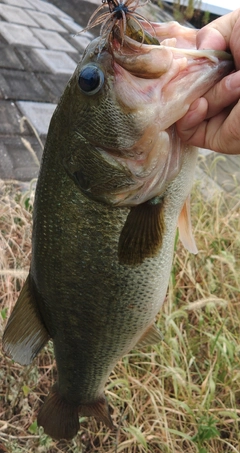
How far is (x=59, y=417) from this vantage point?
150 centimetres

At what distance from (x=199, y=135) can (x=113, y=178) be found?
0.78 ft

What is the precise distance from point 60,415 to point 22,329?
1.15 ft

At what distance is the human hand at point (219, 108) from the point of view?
1061 mm

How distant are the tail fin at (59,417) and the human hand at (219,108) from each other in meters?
0.91

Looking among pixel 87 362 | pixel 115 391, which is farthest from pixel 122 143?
pixel 115 391

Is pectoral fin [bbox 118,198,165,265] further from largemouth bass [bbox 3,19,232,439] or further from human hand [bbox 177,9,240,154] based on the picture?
human hand [bbox 177,9,240,154]

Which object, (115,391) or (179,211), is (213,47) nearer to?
(179,211)

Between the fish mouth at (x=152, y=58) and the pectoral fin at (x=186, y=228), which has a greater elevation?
the fish mouth at (x=152, y=58)

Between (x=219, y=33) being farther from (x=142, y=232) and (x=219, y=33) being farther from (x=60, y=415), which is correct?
(x=60, y=415)

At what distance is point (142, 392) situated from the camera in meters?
2.12

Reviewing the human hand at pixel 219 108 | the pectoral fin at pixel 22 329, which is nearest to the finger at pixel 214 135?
the human hand at pixel 219 108

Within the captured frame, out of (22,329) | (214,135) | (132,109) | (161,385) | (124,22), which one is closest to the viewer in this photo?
(124,22)

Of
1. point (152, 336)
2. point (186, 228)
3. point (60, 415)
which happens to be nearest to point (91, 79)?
point (186, 228)

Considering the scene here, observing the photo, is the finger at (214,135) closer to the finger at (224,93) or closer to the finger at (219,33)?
the finger at (224,93)
